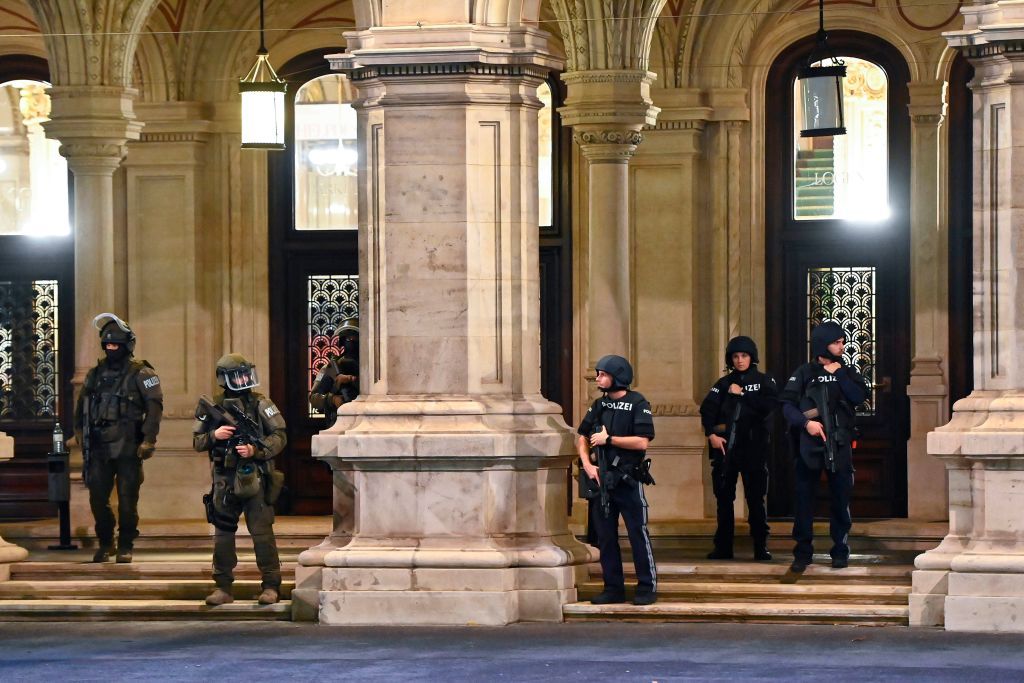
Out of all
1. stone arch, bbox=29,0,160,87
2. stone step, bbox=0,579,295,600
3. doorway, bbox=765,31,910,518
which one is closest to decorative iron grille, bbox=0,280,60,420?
stone arch, bbox=29,0,160,87

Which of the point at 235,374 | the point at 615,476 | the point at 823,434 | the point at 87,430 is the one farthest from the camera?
the point at 87,430

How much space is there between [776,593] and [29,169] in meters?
10.1

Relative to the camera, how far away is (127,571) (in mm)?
18859

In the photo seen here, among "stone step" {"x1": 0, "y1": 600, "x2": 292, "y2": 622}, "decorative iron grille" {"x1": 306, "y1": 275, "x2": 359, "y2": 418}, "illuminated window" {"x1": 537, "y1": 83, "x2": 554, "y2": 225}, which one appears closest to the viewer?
"stone step" {"x1": 0, "y1": 600, "x2": 292, "y2": 622}

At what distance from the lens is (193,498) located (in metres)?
23.2

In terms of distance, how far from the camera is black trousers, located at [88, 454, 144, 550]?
19328 mm

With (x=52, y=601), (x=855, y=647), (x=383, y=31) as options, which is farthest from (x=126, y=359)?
(x=855, y=647)

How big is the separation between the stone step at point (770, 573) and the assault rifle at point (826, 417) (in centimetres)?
69

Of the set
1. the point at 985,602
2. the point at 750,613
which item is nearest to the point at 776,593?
the point at 750,613

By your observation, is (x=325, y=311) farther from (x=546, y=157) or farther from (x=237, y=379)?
(x=237, y=379)

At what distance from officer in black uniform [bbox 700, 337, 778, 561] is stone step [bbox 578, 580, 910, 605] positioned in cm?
180

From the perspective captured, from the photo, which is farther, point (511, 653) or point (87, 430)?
point (87, 430)

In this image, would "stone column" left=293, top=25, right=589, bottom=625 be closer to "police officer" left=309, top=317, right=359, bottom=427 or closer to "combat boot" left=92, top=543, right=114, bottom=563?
"police officer" left=309, top=317, right=359, bottom=427

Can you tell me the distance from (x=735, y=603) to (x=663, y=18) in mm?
7348
